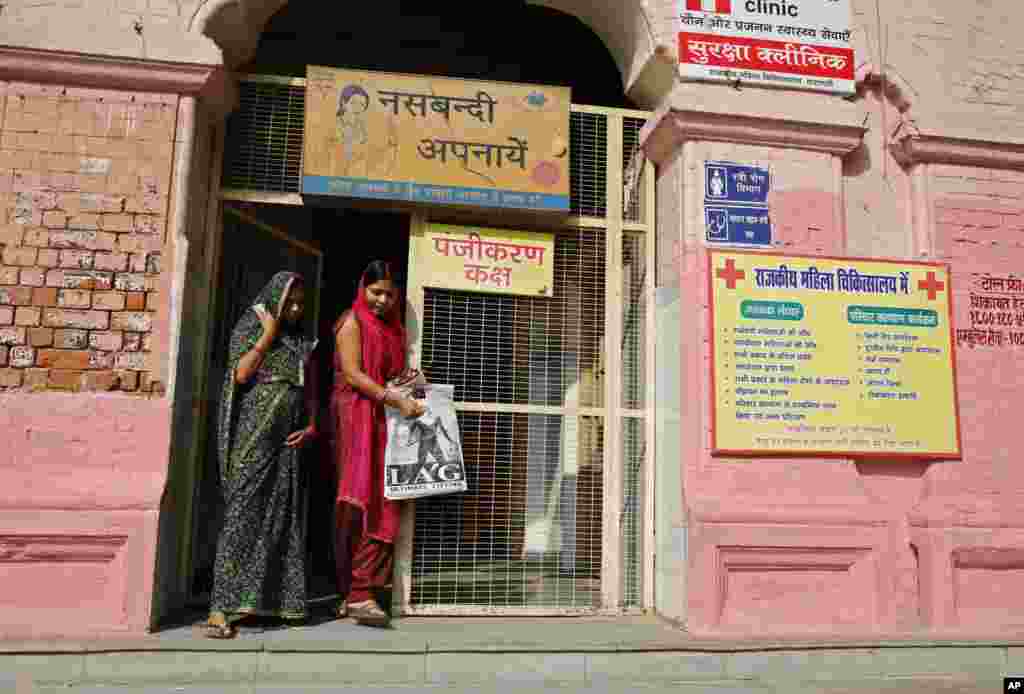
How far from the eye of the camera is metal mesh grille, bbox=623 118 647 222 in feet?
16.5

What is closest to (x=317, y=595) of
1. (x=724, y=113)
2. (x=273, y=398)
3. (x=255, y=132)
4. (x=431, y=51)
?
(x=273, y=398)

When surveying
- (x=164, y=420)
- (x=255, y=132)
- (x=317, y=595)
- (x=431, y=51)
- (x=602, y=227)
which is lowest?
(x=317, y=595)

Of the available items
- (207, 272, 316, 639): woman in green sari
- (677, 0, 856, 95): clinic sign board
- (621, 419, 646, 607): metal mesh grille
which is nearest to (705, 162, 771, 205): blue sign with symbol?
(677, 0, 856, 95): clinic sign board

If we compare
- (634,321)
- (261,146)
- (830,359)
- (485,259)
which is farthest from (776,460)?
(261,146)

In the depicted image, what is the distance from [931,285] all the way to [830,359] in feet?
2.67

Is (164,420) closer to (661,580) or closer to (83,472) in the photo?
(83,472)

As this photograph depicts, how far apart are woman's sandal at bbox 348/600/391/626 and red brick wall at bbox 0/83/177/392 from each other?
148cm

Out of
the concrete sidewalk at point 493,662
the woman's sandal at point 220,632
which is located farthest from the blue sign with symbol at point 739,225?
the woman's sandal at point 220,632

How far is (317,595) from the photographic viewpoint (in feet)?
16.5

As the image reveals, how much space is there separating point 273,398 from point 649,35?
2.93 meters

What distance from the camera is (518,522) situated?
4.61 m

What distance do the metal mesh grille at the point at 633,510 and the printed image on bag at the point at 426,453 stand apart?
1006 millimetres

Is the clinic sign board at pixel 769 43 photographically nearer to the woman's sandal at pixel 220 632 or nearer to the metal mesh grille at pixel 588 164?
the metal mesh grille at pixel 588 164

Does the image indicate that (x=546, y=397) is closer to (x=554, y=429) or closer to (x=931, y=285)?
(x=554, y=429)
